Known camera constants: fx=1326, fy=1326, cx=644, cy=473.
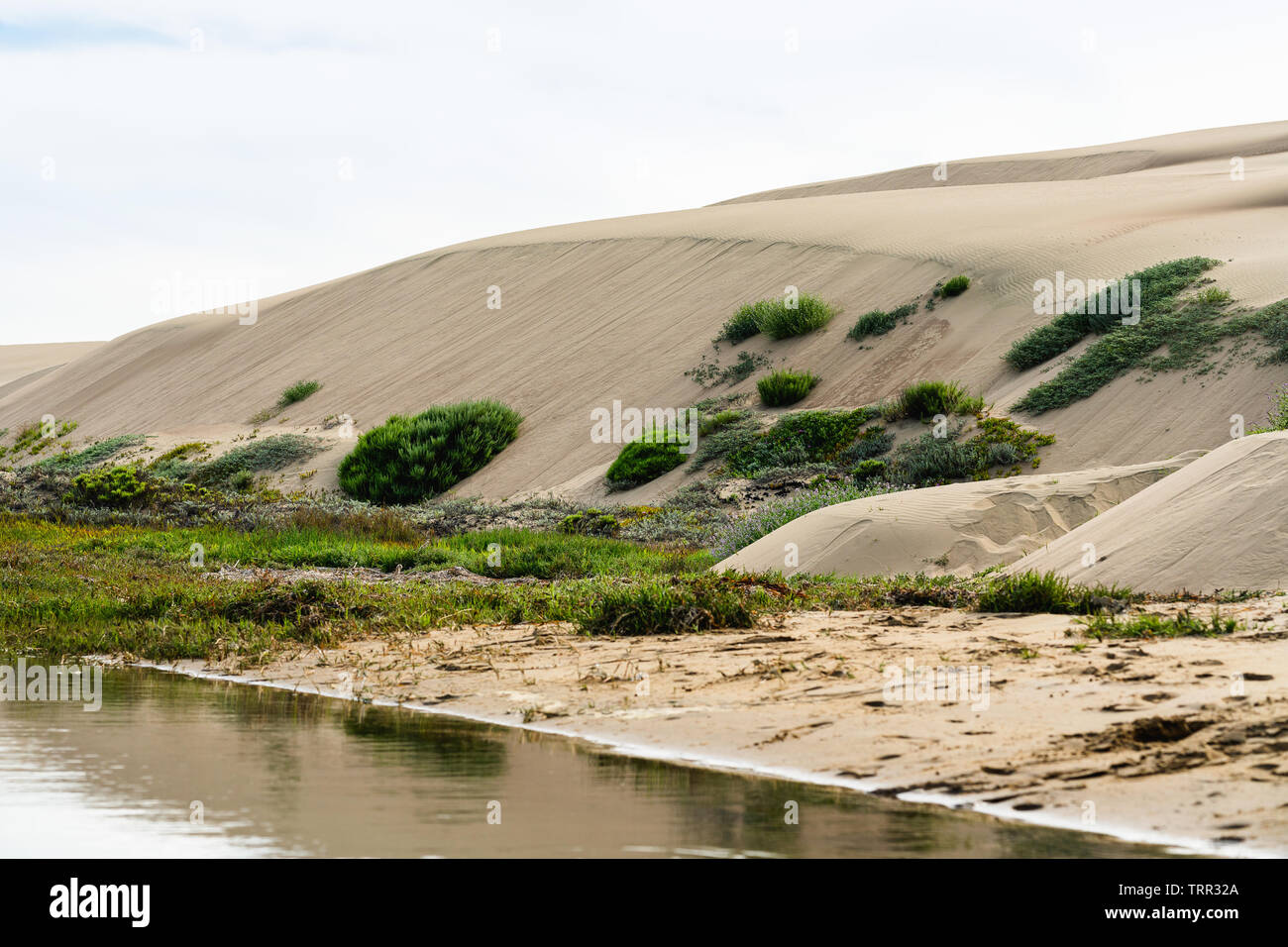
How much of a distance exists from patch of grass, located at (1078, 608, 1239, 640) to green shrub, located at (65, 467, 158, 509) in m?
20.8

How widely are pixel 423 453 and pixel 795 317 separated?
9.42m

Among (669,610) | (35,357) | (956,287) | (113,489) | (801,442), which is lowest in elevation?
(669,610)

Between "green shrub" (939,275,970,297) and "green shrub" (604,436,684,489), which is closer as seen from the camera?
"green shrub" (604,436,684,489)

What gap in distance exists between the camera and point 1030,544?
44.7 feet

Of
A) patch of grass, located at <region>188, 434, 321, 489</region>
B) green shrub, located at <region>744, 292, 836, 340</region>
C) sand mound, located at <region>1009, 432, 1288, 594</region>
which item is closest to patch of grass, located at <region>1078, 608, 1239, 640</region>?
sand mound, located at <region>1009, 432, 1288, 594</region>

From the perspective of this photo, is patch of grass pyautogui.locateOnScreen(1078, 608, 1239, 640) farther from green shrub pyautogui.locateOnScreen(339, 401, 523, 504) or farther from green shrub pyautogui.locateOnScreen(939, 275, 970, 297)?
green shrub pyautogui.locateOnScreen(339, 401, 523, 504)

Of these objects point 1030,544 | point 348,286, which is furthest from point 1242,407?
point 348,286

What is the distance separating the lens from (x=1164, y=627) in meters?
8.06

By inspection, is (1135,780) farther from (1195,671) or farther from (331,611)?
(331,611)

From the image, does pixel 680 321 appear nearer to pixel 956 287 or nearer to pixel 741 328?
pixel 741 328

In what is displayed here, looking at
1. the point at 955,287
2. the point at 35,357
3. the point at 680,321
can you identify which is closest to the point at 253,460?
the point at 680,321

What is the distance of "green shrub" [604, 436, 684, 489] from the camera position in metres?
27.3

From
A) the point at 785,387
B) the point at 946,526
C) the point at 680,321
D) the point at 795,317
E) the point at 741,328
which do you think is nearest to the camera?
the point at 946,526

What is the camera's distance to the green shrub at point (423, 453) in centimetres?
3030
